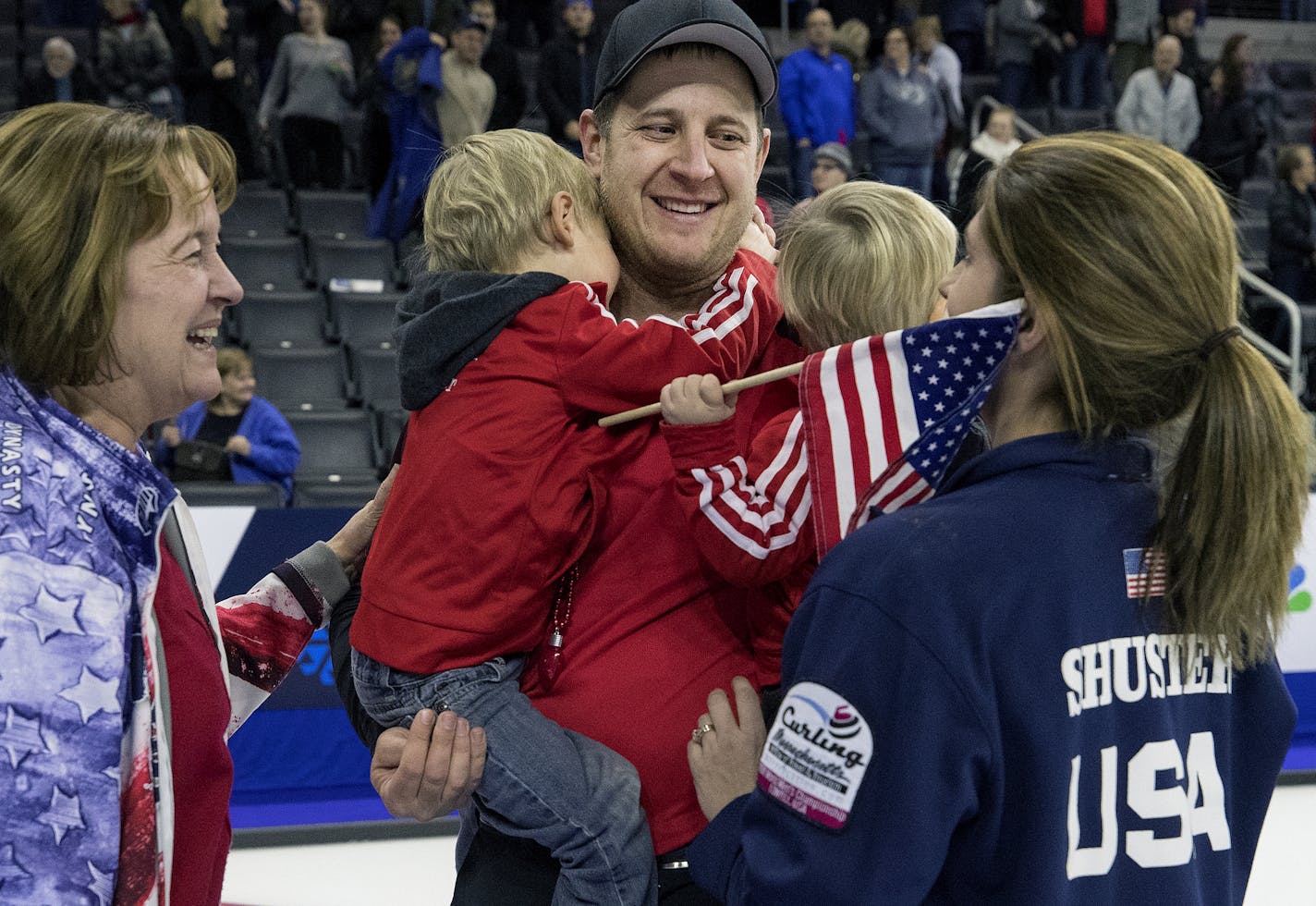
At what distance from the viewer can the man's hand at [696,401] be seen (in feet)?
5.81

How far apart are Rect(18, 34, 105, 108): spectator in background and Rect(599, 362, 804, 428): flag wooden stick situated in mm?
8750

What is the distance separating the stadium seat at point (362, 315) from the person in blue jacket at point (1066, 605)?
7968 mm

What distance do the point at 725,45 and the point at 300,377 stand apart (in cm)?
692

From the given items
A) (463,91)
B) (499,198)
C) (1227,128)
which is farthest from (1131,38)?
(499,198)

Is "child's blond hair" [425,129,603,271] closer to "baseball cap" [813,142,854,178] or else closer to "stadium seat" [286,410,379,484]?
"stadium seat" [286,410,379,484]

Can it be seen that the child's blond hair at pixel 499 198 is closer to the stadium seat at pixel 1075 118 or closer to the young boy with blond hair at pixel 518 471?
the young boy with blond hair at pixel 518 471

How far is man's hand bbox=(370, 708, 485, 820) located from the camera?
74.0 inches

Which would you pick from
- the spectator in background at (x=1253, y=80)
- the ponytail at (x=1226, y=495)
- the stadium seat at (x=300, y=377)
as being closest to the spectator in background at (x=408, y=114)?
the stadium seat at (x=300, y=377)

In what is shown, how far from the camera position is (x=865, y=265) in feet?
6.07

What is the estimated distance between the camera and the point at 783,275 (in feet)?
6.35

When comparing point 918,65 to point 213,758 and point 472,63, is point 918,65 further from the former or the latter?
point 213,758

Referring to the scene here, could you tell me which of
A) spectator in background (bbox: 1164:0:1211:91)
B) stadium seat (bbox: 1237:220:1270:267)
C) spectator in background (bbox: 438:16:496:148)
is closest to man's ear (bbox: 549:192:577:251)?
spectator in background (bbox: 438:16:496:148)

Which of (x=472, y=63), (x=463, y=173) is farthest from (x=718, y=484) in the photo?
(x=472, y=63)

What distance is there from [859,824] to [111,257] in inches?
39.7
